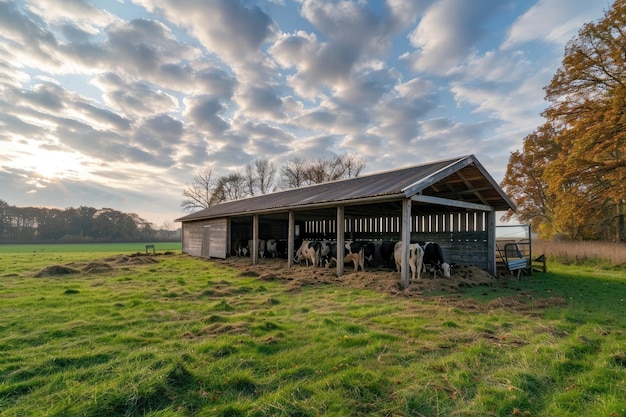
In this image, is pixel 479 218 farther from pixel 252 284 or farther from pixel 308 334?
pixel 308 334

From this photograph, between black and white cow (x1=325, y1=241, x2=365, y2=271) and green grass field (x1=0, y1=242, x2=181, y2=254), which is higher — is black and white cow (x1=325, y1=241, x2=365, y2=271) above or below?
above

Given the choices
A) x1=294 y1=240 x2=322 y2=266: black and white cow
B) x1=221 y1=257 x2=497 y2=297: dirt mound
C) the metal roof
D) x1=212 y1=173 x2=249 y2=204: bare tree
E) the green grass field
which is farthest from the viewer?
x1=212 y1=173 x2=249 y2=204: bare tree

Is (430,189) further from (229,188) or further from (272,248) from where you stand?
A: (229,188)

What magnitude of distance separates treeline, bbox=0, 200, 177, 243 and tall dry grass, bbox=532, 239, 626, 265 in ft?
221

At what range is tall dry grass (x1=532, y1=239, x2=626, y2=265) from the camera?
50.0 ft

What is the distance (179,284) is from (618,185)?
67.0ft

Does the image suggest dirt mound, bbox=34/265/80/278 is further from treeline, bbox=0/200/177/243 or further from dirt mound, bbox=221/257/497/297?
treeline, bbox=0/200/177/243

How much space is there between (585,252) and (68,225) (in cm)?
7620

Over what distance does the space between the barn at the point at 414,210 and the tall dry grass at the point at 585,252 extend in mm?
7227

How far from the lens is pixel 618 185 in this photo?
1575 centimetres

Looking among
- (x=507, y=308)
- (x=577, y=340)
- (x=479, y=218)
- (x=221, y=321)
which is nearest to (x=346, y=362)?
(x=221, y=321)

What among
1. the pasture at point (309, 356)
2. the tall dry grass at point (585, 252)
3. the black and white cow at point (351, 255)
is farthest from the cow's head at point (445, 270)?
the tall dry grass at point (585, 252)

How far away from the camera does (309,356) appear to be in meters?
4.03

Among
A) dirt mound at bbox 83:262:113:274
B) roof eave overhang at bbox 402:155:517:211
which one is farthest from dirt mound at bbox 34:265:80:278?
roof eave overhang at bbox 402:155:517:211
